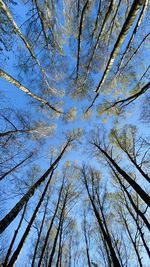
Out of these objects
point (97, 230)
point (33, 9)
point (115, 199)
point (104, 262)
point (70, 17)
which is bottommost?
point (104, 262)

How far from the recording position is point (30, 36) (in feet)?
18.2

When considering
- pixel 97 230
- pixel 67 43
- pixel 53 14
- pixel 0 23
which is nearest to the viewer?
pixel 0 23

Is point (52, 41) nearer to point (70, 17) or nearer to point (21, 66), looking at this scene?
point (70, 17)

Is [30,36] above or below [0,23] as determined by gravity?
above

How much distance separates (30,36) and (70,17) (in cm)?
153

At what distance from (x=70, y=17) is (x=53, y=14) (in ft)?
2.65

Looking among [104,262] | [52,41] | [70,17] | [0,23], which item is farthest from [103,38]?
[104,262]

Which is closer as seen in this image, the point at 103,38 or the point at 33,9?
the point at 33,9

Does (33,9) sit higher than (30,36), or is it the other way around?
(30,36)

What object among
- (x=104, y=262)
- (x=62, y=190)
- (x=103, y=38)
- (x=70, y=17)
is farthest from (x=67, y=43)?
(x=104, y=262)

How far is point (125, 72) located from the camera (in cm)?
667

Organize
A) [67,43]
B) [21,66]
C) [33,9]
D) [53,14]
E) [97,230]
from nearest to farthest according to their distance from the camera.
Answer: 1. [33,9]
2. [53,14]
3. [21,66]
4. [67,43]
5. [97,230]

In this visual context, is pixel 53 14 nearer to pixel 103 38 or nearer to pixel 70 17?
pixel 70 17

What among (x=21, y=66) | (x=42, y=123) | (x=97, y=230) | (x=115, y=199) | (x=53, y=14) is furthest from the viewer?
(x=97, y=230)
